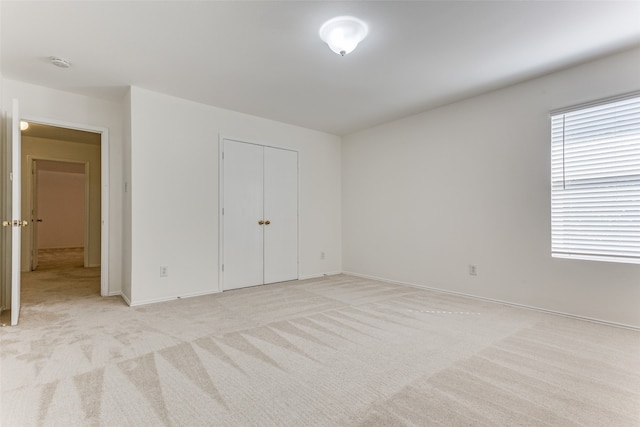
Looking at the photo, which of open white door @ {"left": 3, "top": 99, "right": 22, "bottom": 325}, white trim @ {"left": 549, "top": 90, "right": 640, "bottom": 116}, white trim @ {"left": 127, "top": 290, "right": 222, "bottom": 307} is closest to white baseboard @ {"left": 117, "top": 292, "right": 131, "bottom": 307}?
white trim @ {"left": 127, "top": 290, "right": 222, "bottom": 307}

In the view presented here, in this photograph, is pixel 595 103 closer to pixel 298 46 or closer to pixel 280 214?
pixel 298 46

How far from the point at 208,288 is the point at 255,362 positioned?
227 cm

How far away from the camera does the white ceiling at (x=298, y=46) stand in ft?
7.32

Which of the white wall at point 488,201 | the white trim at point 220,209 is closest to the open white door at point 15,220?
the white trim at point 220,209

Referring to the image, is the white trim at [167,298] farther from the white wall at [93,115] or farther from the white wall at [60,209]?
the white wall at [60,209]

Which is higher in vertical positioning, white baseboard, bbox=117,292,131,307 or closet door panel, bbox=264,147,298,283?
closet door panel, bbox=264,147,298,283

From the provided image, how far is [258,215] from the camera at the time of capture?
4.67m

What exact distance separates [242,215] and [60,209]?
8.37m

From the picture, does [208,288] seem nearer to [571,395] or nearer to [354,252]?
[354,252]

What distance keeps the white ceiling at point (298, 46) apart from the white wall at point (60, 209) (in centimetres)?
749

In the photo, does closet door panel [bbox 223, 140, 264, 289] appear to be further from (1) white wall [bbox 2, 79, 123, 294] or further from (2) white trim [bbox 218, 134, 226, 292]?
(1) white wall [bbox 2, 79, 123, 294]

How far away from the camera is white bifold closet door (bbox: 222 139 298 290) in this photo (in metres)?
4.37

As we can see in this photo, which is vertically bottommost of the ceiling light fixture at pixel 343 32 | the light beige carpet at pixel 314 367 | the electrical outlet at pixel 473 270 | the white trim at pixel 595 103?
the light beige carpet at pixel 314 367

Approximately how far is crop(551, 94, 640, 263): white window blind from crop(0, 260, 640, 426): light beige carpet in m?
0.79
